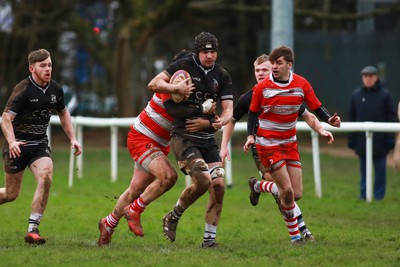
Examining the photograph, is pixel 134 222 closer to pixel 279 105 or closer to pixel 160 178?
pixel 160 178

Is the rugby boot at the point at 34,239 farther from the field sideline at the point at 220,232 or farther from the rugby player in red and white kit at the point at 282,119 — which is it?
the rugby player in red and white kit at the point at 282,119

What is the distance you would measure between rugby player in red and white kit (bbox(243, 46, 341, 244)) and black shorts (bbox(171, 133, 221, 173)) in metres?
0.56

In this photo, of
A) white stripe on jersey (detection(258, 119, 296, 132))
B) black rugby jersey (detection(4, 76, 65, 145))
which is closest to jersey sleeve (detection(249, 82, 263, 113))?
white stripe on jersey (detection(258, 119, 296, 132))

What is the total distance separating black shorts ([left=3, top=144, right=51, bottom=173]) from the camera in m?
10.4

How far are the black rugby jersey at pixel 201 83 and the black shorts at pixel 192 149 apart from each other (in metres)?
0.06

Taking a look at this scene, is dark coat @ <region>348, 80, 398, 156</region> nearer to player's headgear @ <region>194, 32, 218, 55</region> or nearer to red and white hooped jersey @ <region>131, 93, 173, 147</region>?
red and white hooped jersey @ <region>131, 93, 173, 147</region>

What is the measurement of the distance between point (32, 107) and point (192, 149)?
72.9 inches

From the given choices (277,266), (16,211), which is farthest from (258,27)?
(277,266)

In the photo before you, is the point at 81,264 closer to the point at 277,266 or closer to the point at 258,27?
the point at 277,266

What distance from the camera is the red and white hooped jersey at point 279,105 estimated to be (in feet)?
32.7

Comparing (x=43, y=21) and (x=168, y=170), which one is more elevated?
(x=43, y=21)

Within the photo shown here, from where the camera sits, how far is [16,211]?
13391 millimetres

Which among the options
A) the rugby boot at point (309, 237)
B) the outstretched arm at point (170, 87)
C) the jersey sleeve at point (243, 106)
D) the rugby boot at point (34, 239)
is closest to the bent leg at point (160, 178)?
the outstretched arm at point (170, 87)

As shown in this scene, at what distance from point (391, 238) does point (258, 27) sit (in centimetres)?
2265
